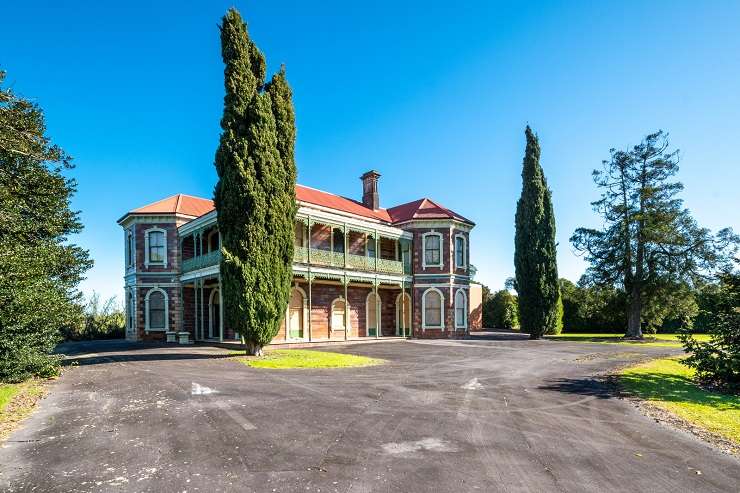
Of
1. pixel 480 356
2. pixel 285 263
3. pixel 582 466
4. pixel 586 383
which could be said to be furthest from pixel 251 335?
pixel 582 466

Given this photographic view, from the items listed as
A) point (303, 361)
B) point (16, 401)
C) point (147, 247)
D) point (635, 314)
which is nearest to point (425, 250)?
point (303, 361)

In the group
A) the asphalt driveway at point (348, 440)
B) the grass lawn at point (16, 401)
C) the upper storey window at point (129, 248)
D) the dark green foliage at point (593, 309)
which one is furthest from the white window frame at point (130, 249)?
the dark green foliage at point (593, 309)

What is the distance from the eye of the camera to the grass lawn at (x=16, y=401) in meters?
6.97

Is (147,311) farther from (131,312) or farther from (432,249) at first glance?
(432,249)

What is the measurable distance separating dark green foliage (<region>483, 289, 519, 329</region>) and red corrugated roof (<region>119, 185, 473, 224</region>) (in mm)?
13051

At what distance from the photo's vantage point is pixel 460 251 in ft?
95.3

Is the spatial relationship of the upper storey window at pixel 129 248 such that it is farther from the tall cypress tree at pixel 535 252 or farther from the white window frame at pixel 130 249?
the tall cypress tree at pixel 535 252

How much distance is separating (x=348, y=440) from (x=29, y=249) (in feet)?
34.6

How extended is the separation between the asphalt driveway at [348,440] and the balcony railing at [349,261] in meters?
11.5

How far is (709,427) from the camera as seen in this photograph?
6918 mm

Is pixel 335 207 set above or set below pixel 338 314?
above

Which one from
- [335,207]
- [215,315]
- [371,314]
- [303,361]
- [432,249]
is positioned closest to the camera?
[303,361]

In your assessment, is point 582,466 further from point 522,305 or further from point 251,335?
point 522,305

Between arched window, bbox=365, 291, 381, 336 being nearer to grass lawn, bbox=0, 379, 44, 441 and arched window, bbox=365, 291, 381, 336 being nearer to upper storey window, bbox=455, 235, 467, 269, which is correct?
upper storey window, bbox=455, 235, 467, 269
